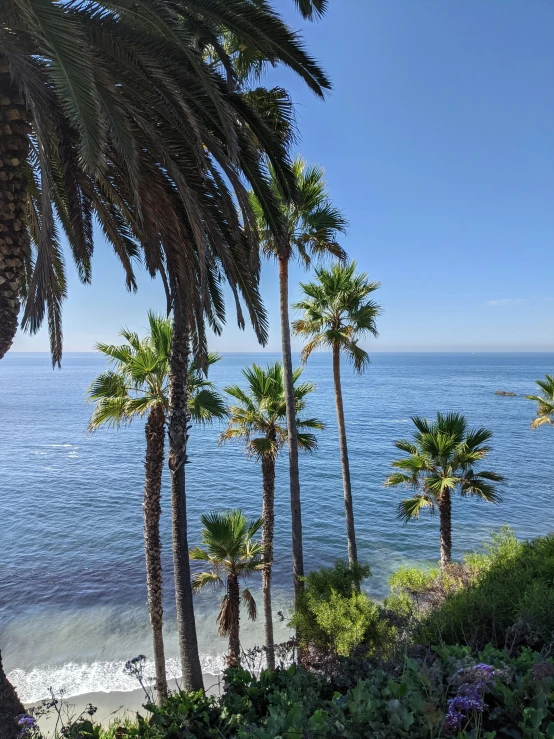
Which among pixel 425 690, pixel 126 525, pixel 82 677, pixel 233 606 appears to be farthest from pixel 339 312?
pixel 126 525

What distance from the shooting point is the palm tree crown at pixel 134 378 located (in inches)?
351

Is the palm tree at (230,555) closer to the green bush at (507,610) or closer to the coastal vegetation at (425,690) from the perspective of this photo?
the coastal vegetation at (425,690)

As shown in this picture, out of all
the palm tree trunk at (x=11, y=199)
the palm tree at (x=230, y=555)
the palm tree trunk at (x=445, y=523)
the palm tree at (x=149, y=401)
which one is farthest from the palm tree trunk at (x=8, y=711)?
the palm tree trunk at (x=445, y=523)

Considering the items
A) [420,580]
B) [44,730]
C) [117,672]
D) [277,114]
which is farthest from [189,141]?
[117,672]

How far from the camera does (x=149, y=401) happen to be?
8.90 metres

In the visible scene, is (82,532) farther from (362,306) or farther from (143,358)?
(362,306)

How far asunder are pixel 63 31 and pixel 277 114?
163 inches

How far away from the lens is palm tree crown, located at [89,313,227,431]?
29.3 ft

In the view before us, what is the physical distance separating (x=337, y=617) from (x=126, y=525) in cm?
1826

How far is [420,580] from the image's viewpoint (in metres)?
10.4

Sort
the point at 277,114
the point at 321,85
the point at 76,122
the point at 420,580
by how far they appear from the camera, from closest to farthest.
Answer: the point at 76,122 → the point at 321,85 → the point at 277,114 → the point at 420,580

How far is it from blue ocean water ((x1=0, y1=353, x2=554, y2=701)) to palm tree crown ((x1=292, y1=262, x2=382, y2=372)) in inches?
365

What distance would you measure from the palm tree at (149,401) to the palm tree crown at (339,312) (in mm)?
4090

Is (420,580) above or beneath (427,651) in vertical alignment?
beneath
